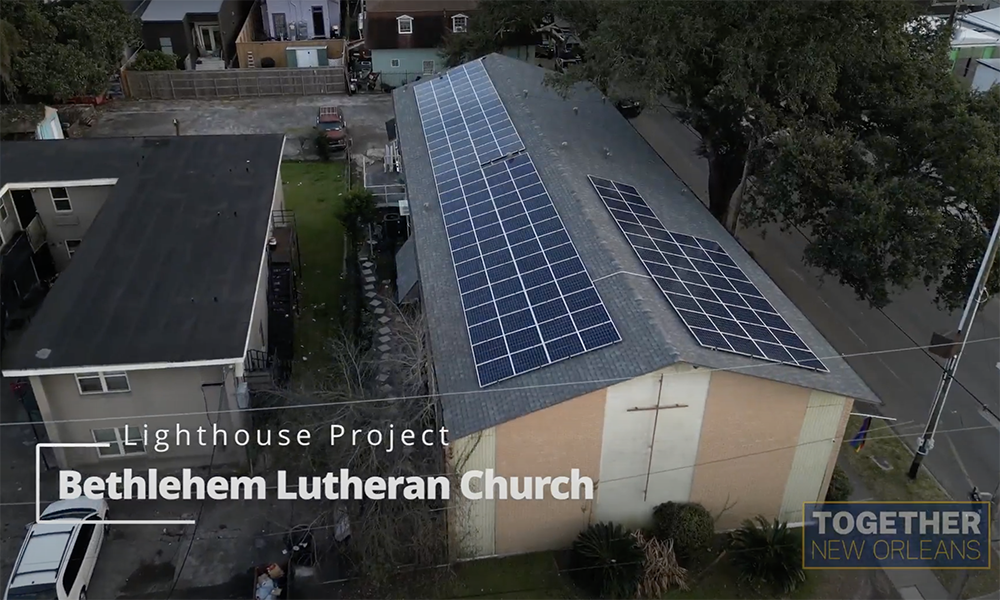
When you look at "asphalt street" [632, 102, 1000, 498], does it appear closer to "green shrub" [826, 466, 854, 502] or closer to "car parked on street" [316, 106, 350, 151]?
"green shrub" [826, 466, 854, 502]

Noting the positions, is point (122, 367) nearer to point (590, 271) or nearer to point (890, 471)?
point (590, 271)

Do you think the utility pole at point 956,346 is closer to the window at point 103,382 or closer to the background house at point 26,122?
the window at point 103,382

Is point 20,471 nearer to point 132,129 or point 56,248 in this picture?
point 56,248

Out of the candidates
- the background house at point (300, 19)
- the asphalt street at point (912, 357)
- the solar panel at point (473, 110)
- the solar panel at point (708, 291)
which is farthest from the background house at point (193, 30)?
the solar panel at point (708, 291)

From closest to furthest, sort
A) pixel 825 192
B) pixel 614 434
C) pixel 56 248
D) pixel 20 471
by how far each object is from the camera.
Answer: pixel 614 434 → pixel 20 471 → pixel 825 192 → pixel 56 248

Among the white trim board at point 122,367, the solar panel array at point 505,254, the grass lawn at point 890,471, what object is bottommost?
the grass lawn at point 890,471

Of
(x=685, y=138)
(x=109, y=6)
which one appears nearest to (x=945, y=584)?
(x=685, y=138)
